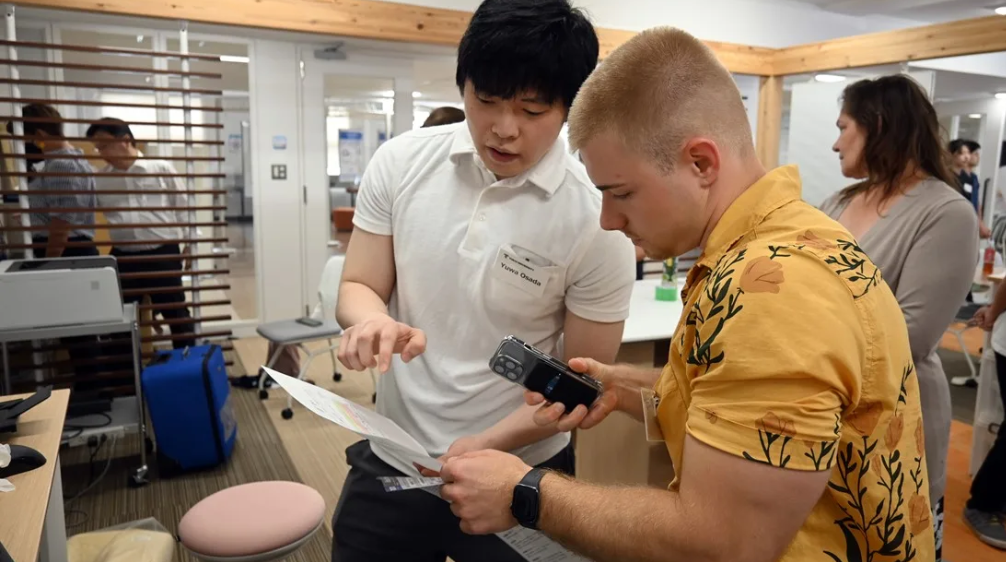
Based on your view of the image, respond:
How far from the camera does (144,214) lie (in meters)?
4.74

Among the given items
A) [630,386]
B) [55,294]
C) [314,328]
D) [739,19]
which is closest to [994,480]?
[630,386]

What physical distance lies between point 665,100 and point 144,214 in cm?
465

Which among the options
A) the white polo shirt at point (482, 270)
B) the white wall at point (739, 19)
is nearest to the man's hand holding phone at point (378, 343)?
the white polo shirt at point (482, 270)

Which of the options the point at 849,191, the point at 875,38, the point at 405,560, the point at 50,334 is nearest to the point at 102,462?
the point at 50,334

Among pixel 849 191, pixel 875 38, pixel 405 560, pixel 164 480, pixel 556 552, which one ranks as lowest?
pixel 164 480

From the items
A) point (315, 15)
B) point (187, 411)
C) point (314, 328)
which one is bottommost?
point (187, 411)

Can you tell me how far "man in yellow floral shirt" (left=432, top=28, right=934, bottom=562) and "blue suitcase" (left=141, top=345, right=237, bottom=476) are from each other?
9.02 ft

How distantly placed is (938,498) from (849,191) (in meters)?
0.94

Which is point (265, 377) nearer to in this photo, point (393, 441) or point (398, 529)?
point (398, 529)

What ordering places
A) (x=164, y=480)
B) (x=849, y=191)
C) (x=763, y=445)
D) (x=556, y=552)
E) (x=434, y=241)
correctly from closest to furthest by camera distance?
(x=763, y=445) < (x=556, y=552) < (x=434, y=241) < (x=849, y=191) < (x=164, y=480)

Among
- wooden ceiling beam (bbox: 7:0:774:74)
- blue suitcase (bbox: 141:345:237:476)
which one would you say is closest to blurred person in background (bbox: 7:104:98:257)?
wooden ceiling beam (bbox: 7:0:774:74)

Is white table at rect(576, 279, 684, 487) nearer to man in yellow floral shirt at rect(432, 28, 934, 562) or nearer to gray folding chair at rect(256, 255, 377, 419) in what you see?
gray folding chair at rect(256, 255, 377, 419)

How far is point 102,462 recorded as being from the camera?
11.9 feet

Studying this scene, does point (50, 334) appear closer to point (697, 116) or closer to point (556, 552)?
point (556, 552)
